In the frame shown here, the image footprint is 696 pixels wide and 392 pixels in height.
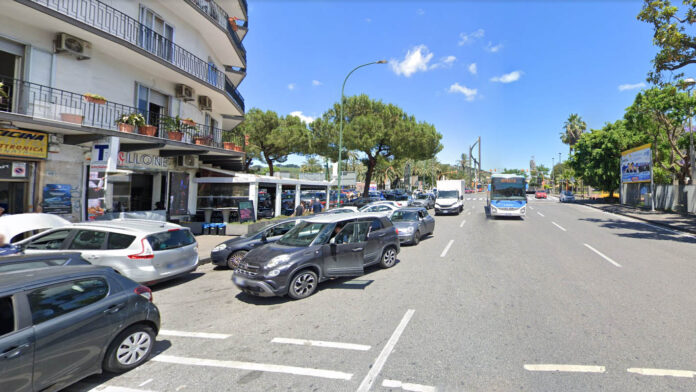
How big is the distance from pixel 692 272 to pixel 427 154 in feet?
84.9

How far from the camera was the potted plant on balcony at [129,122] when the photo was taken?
36.8 feet

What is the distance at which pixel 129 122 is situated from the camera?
1145 centimetres

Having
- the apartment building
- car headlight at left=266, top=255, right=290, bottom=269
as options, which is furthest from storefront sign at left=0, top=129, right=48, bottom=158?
car headlight at left=266, top=255, right=290, bottom=269

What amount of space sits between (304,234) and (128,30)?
11501 millimetres

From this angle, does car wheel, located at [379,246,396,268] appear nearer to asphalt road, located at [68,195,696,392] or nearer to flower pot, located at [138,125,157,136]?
asphalt road, located at [68,195,696,392]

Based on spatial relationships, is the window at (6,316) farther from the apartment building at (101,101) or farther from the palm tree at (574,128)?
the palm tree at (574,128)

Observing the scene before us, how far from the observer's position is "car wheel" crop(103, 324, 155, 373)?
145 inches

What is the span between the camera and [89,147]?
36.7 ft

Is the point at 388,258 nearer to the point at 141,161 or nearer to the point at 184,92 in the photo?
the point at 141,161

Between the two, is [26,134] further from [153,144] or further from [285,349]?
[285,349]

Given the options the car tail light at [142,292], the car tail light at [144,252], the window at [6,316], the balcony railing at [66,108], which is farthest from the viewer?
the balcony railing at [66,108]

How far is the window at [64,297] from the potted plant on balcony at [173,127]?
425 inches

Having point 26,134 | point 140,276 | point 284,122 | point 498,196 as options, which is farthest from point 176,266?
point 284,122

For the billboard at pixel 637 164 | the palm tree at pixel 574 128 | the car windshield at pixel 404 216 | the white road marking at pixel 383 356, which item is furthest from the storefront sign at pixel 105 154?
the palm tree at pixel 574 128
